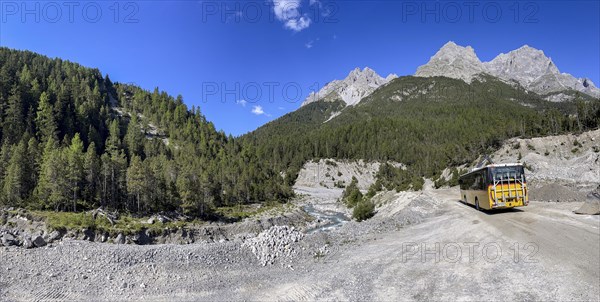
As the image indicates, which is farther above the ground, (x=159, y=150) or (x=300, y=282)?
(x=159, y=150)

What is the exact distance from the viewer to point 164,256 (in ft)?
84.5

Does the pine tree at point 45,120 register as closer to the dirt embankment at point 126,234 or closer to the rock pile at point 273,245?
the dirt embankment at point 126,234

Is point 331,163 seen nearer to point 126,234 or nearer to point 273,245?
point 126,234

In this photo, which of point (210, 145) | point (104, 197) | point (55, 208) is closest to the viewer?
point (55, 208)

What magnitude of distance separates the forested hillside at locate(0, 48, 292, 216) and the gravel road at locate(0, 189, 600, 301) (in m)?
41.6

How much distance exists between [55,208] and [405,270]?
217ft

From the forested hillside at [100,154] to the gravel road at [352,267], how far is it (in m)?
41.6

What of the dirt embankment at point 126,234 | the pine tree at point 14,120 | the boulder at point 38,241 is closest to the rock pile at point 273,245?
the dirt embankment at point 126,234

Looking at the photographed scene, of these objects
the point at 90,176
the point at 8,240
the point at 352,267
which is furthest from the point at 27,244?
the point at 90,176

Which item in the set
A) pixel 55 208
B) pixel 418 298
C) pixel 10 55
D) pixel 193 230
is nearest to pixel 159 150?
pixel 55 208

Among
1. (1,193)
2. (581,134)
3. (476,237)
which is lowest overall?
(476,237)

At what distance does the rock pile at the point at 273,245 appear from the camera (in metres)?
25.5

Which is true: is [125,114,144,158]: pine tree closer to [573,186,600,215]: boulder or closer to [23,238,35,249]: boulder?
[23,238,35,249]: boulder

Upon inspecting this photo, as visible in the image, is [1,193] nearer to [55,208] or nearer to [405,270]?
[55,208]
